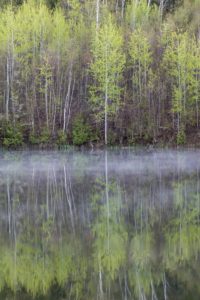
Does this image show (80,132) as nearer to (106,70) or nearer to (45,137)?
(45,137)

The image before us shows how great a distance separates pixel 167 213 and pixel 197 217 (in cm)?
86

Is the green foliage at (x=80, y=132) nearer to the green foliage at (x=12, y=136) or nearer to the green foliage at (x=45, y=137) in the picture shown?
the green foliage at (x=45, y=137)

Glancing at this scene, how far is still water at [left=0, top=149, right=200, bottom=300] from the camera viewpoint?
9094mm

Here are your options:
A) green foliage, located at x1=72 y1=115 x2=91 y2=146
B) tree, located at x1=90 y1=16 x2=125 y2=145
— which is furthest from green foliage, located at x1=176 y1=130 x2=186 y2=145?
green foliage, located at x1=72 y1=115 x2=91 y2=146

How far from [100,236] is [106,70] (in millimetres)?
29365

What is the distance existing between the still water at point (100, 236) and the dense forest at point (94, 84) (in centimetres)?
1835

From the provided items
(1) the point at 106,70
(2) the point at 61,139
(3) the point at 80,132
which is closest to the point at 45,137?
(2) the point at 61,139

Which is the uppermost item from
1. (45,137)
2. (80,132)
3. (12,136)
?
(80,132)

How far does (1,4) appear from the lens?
189 ft

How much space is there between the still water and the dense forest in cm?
1835

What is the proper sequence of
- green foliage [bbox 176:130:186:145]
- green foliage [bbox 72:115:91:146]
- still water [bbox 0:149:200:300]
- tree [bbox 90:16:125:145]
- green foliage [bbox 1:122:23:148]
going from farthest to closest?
tree [bbox 90:16:125:145] < green foliage [bbox 176:130:186:145] < green foliage [bbox 72:115:91:146] < green foliage [bbox 1:122:23:148] < still water [bbox 0:149:200:300]

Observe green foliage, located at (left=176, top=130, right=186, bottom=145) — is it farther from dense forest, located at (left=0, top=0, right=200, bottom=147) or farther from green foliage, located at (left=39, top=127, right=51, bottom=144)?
green foliage, located at (left=39, top=127, right=51, bottom=144)

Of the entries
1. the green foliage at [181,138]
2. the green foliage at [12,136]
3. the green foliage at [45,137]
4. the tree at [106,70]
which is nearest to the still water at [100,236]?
the green foliage at [12,136]

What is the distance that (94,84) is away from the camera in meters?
43.3
